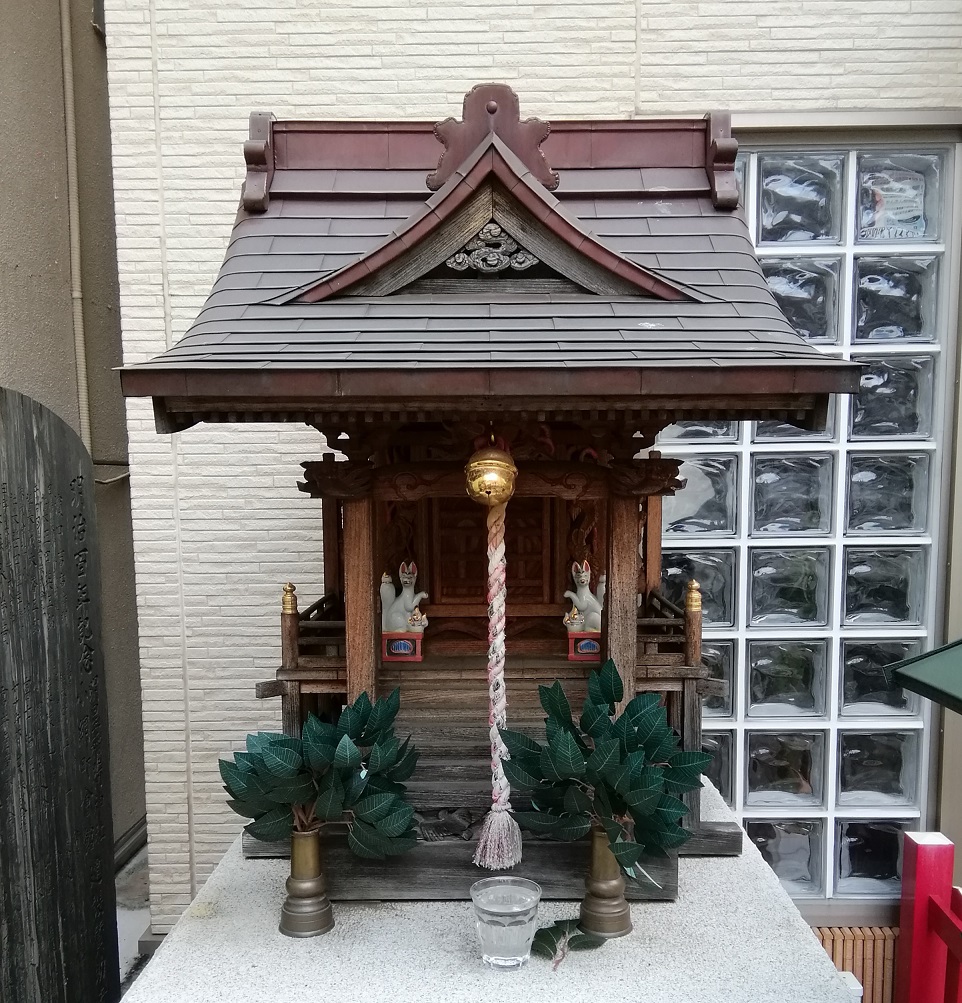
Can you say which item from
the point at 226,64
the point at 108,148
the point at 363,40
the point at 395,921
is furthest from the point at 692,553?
the point at 108,148

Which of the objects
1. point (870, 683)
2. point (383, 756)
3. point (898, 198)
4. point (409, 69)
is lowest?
point (870, 683)

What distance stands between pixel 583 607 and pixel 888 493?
2.12 m

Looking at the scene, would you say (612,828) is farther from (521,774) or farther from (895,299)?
(895,299)

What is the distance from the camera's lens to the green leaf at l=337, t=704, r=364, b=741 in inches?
87.4

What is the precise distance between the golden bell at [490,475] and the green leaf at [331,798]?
912mm

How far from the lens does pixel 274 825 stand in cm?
218

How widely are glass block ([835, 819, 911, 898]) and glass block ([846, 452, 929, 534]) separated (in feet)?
5.26

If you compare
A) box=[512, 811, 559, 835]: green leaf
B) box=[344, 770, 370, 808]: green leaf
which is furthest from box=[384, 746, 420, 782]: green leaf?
box=[512, 811, 559, 835]: green leaf

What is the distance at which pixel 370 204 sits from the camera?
8.46 feet

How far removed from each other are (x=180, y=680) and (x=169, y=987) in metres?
2.04

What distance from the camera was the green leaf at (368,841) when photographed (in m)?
2.18

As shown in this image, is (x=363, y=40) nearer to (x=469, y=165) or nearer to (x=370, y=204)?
(x=370, y=204)

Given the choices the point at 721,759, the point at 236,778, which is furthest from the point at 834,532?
the point at 236,778

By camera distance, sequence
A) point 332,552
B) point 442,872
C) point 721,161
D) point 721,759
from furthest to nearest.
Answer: point 721,759 < point 332,552 < point 721,161 < point 442,872
